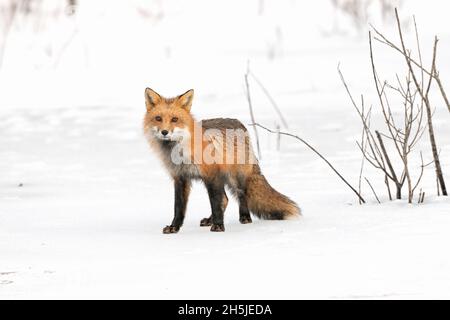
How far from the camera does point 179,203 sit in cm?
611

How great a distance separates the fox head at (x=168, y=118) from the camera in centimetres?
577

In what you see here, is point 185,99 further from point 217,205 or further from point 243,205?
point 243,205

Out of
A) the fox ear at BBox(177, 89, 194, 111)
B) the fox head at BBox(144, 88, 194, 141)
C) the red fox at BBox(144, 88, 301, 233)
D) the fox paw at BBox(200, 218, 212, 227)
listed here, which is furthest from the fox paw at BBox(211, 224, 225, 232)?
the fox ear at BBox(177, 89, 194, 111)

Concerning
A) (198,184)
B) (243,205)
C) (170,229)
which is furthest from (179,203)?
(198,184)

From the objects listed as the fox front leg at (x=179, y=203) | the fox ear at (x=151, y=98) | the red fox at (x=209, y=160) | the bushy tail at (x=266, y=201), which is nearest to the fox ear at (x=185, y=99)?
A: the red fox at (x=209, y=160)

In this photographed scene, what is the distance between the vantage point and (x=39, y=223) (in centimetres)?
643

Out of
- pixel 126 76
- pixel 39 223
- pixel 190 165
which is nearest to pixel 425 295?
pixel 190 165

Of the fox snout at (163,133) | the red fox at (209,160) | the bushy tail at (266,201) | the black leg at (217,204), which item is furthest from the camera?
the bushy tail at (266,201)

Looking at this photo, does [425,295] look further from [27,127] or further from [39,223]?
[27,127]

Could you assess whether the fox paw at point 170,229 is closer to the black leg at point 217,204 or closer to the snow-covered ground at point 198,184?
the snow-covered ground at point 198,184

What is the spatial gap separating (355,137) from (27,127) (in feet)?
14.0

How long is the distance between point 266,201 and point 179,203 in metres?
0.66

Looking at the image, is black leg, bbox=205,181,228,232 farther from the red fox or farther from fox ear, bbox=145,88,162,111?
fox ear, bbox=145,88,162,111

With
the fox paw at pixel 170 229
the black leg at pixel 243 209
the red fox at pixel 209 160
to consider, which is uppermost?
the red fox at pixel 209 160
